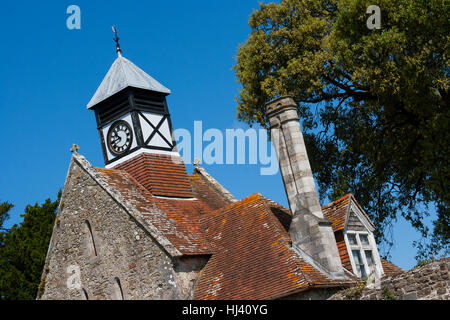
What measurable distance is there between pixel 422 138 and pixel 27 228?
24671mm

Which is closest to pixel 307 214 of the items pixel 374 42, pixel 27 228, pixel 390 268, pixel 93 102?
pixel 390 268

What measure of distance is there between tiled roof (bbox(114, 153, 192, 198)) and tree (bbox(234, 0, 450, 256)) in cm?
393

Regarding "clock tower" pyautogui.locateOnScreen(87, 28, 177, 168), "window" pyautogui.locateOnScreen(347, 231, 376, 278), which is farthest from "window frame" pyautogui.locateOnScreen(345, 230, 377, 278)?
"clock tower" pyautogui.locateOnScreen(87, 28, 177, 168)

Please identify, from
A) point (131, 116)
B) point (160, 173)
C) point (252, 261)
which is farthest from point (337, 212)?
point (131, 116)

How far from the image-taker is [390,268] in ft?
75.4

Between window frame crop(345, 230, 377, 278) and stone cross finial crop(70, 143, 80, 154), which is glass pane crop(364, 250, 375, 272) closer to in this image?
window frame crop(345, 230, 377, 278)

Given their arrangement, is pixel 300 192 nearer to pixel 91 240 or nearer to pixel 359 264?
pixel 359 264

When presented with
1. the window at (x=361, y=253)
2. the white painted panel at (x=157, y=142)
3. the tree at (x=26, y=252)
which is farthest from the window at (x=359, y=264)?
the tree at (x=26, y=252)

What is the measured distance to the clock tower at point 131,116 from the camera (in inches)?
1057

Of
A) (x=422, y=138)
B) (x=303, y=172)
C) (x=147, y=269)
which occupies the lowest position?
(x=147, y=269)

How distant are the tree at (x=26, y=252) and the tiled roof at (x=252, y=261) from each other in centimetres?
1681

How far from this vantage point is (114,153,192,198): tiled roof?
83.9ft

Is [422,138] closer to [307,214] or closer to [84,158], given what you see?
[307,214]

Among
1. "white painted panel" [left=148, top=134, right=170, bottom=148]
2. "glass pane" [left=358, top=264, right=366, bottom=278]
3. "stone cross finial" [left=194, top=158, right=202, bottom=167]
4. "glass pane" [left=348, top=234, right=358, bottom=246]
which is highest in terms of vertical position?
"stone cross finial" [left=194, top=158, right=202, bottom=167]
